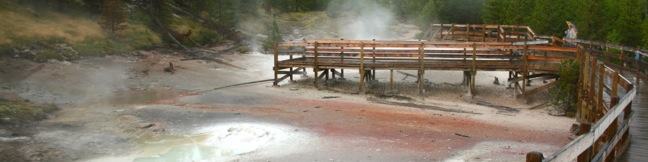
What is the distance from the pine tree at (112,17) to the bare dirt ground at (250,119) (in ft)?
14.3

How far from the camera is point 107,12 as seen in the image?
3547 centimetres


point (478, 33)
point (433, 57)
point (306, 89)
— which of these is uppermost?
point (478, 33)

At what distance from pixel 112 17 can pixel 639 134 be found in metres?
31.8

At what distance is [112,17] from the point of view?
35.5 metres

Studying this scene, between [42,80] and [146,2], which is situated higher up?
[146,2]

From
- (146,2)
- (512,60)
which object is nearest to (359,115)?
(512,60)

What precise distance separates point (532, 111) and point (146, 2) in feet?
95.2

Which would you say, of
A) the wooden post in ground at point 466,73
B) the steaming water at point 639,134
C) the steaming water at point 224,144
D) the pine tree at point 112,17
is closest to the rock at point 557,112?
the wooden post in ground at point 466,73

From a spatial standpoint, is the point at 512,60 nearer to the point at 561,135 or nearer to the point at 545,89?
the point at 545,89

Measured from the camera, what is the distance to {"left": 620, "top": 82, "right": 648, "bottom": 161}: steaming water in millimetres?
8469

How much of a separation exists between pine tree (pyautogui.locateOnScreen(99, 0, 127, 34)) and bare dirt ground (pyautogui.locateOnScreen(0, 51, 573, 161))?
4.35 meters

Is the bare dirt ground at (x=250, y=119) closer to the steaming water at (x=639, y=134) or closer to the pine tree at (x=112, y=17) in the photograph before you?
the steaming water at (x=639, y=134)

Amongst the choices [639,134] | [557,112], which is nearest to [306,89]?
[557,112]

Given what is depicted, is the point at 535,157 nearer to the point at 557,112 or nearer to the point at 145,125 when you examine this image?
the point at 145,125
